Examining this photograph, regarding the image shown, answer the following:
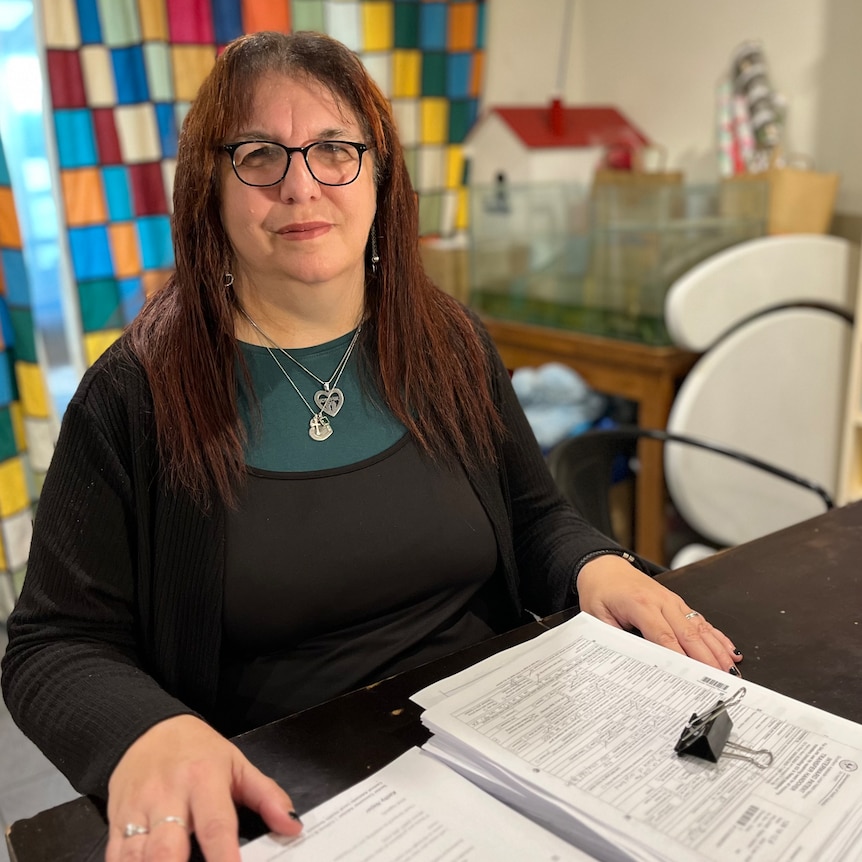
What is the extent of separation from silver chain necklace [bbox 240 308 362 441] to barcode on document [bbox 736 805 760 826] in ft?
1.96

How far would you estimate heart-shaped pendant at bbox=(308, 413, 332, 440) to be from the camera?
1047 mm

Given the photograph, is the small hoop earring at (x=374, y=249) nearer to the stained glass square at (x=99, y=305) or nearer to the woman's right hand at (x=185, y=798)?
the woman's right hand at (x=185, y=798)

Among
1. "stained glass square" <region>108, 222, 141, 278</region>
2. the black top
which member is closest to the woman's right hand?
the black top

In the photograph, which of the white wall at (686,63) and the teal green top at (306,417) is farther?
the white wall at (686,63)

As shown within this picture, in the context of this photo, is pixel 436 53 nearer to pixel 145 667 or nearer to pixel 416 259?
pixel 416 259

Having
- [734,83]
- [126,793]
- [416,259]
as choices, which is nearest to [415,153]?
[734,83]

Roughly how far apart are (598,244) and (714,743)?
6.30ft

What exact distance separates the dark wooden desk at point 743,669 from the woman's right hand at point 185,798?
0.09 feet

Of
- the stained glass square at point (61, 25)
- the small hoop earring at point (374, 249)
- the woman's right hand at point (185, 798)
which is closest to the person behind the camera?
the woman's right hand at point (185, 798)

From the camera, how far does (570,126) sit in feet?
9.27

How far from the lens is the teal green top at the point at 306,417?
1.03m

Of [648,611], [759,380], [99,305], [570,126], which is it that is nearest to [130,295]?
[99,305]

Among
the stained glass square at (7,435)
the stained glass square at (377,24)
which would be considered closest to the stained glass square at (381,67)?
the stained glass square at (377,24)

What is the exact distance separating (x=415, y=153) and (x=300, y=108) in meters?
1.76
